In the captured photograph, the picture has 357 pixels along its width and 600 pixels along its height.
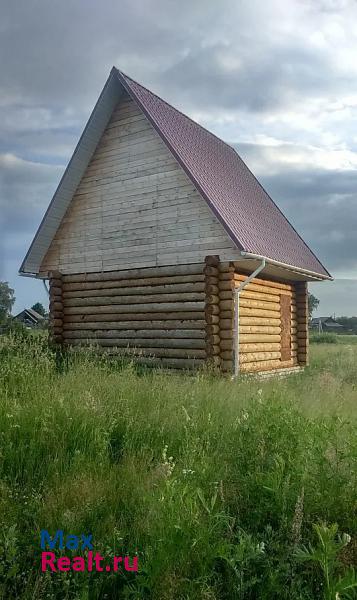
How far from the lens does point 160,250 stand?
12.3m

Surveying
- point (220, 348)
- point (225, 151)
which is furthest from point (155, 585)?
point (225, 151)

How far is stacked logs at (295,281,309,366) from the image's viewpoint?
16.8 m

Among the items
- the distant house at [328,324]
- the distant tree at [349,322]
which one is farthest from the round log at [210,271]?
the distant tree at [349,322]

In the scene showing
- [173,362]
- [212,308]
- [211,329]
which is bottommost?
[173,362]

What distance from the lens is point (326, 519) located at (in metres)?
3.50

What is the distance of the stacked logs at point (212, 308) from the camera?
1104cm

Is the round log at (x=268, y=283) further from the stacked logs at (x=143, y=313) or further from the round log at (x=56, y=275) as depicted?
the round log at (x=56, y=275)

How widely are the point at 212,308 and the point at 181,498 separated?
803cm

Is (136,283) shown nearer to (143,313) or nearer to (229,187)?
(143,313)

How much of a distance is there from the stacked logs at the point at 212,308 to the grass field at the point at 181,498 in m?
5.50

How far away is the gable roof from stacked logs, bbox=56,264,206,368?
130cm

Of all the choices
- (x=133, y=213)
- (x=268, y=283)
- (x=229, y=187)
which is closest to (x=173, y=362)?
(x=133, y=213)

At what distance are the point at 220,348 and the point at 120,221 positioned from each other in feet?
14.1

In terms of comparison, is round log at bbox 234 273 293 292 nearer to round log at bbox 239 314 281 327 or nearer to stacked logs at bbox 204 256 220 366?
stacked logs at bbox 204 256 220 366
